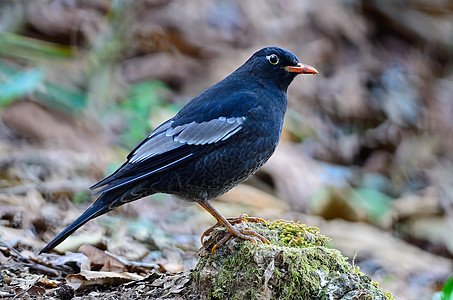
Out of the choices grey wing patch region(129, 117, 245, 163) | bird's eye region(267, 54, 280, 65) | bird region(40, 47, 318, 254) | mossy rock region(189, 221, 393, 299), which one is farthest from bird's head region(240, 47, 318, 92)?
mossy rock region(189, 221, 393, 299)

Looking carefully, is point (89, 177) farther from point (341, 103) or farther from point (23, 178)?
point (341, 103)

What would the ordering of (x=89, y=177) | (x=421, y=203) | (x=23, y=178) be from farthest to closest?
(x=421, y=203)
(x=89, y=177)
(x=23, y=178)

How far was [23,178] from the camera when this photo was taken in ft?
20.2

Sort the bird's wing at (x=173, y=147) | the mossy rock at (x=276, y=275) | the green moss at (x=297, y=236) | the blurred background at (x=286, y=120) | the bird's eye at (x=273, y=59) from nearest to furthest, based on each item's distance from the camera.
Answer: the mossy rock at (x=276, y=275), the green moss at (x=297, y=236), the bird's wing at (x=173, y=147), the bird's eye at (x=273, y=59), the blurred background at (x=286, y=120)

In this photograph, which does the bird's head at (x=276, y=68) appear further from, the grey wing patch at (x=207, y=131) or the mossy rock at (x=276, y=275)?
the mossy rock at (x=276, y=275)

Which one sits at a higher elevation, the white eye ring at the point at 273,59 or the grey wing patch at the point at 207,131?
the white eye ring at the point at 273,59

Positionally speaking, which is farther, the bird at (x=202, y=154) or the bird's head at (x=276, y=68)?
the bird's head at (x=276, y=68)

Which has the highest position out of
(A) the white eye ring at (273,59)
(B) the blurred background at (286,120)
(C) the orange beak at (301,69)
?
(A) the white eye ring at (273,59)

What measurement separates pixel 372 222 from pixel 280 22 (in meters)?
5.45

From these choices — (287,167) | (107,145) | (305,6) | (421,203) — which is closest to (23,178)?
(107,145)

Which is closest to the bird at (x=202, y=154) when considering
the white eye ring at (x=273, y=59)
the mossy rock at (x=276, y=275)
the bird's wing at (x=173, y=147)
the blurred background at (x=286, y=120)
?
the bird's wing at (x=173, y=147)

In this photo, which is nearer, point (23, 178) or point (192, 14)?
point (23, 178)

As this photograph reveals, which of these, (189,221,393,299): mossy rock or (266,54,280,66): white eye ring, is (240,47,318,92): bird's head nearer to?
(266,54,280,66): white eye ring

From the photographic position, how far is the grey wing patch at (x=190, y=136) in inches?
166
